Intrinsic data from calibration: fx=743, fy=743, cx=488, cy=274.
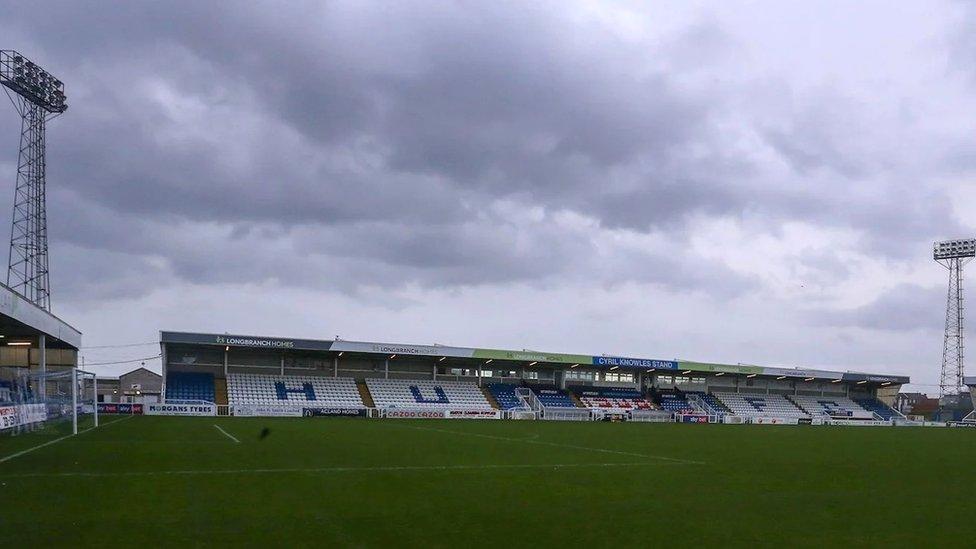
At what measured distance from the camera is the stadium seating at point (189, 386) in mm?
50219

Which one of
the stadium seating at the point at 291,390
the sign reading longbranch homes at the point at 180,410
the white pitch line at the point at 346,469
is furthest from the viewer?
the stadium seating at the point at 291,390

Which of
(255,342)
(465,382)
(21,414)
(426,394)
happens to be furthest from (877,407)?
(21,414)

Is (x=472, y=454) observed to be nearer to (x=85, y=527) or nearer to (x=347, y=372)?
(x=85, y=527)

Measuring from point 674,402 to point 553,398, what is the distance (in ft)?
Answer: 41.3

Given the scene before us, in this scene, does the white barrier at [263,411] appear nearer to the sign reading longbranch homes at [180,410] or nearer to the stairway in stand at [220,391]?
the sign reading longbranch homes at [180,410]

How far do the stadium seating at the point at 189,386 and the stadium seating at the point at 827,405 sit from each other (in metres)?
54.0

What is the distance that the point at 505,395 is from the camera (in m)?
61.8

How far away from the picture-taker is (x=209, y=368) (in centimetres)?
5544

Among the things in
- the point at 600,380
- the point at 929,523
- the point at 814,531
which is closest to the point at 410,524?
the point at 814,531

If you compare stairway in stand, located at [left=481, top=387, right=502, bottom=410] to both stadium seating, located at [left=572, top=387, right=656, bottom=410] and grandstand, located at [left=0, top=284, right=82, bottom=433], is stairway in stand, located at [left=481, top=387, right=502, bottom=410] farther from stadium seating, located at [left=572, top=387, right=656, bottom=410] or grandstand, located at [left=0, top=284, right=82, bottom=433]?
grandstand, located at [left=0, top=284, right=82, bottom=433]

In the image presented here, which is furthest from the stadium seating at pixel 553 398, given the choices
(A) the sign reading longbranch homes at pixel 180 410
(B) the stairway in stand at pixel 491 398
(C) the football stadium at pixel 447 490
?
(C) the football stadium at pixel 447 490

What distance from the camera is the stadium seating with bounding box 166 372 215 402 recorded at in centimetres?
5022

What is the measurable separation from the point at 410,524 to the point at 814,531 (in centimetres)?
472

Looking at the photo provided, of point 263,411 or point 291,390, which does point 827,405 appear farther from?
point 263,411
